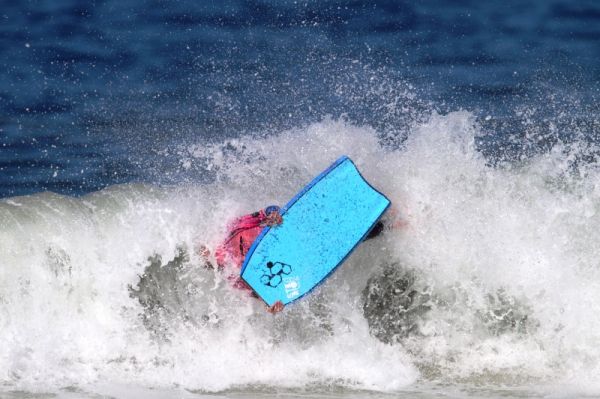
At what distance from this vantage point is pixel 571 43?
14523 mm

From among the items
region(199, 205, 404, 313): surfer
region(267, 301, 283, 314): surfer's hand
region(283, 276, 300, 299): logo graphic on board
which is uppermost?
region(199, 205, 404, 313): surfer

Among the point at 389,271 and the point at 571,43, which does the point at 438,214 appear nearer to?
the point at 389,271

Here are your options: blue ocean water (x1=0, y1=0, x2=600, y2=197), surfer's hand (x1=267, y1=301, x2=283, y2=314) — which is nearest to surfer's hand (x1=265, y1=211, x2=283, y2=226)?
surfer's hand (x1=267, y1=301, x2=283, y2=314)

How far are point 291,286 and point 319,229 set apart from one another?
55 centimetres

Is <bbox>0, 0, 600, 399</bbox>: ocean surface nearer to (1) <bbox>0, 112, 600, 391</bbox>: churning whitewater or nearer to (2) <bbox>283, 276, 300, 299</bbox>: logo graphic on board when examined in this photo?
(1) <bbox>0, 112, 600, 391</bbox>: churning whitewater

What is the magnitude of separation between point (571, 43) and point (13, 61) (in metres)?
8.32

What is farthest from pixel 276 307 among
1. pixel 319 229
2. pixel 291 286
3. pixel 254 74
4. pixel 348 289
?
pixel 254 74

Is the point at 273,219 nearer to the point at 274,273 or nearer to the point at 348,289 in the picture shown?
the point at 274,273

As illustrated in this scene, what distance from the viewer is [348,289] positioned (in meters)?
8.77

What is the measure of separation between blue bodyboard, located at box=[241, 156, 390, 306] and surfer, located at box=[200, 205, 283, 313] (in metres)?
0.08

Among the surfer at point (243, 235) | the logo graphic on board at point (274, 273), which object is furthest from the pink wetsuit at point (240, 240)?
the logo graphic on board at point (274, 273)

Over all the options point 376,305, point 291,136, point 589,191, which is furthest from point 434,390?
point 291,136

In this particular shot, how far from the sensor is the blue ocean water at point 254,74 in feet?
39.1

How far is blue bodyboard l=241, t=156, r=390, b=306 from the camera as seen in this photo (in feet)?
26.7
